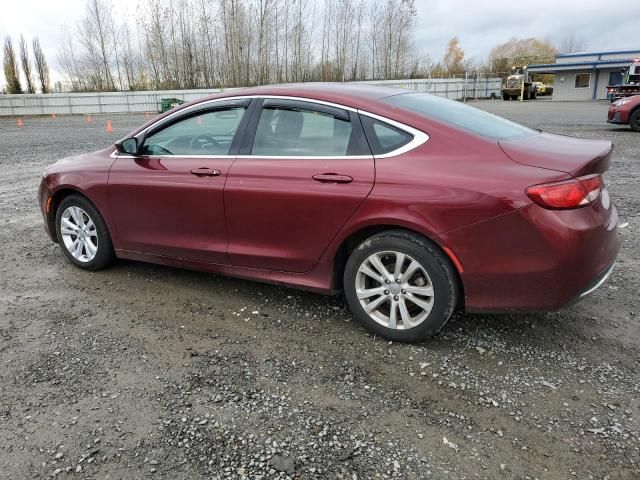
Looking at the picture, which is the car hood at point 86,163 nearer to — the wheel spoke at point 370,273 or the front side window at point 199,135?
the front side window at point 199,135

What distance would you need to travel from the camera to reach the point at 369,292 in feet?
11.2

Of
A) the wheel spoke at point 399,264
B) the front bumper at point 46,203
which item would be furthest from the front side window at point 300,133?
the front bumper at point 46,203

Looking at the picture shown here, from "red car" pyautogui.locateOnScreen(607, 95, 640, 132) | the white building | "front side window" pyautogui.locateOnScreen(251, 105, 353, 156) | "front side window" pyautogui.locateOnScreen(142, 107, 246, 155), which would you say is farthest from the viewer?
the white building

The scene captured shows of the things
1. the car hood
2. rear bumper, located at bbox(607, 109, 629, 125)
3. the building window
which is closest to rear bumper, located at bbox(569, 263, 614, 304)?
the car hood

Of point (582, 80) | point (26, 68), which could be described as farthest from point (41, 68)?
point (582, 80)

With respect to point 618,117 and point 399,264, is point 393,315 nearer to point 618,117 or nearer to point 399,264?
point 399,264

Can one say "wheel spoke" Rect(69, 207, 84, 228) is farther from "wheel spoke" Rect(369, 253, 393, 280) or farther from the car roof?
"wheel spoke" Rect(369, 253, 393, 280)

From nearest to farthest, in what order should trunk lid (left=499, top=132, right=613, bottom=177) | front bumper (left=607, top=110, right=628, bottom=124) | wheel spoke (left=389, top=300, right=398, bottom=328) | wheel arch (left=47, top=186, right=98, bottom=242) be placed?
trunk lid (left=499, top=132, right=613, bottom=177), wheel spoke (left=389, top=300, right=398, bottom=328), wheel arch (left=47, top=186, right=98, bottom=242), front bumper (left=607, top=110, right=628, bottom=124)

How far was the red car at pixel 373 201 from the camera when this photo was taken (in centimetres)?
294

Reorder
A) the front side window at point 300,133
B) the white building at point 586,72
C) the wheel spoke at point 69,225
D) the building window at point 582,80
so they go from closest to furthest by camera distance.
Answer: the front side window at point 300,133 → the wheel spoke at point 69,225 → the white building at point 586,72 → the building window at point 582,80

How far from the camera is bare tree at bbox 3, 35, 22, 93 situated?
151 ft

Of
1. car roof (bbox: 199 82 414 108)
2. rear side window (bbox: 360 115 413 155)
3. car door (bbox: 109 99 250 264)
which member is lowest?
car door (bbox: 109 99 250 264)

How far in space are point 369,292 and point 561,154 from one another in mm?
1443

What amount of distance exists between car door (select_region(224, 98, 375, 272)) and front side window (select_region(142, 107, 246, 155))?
0.21 m
